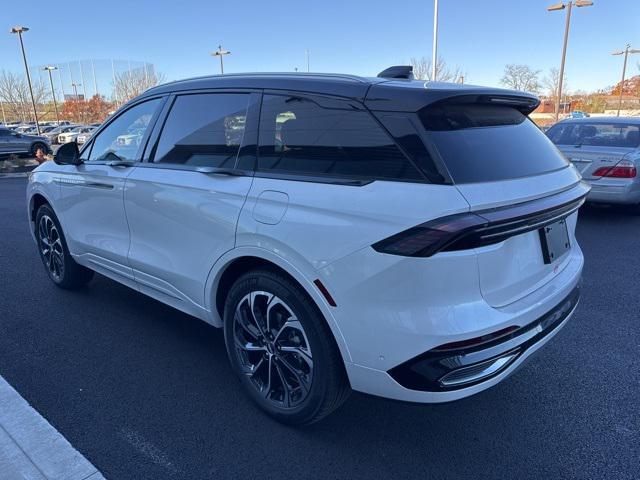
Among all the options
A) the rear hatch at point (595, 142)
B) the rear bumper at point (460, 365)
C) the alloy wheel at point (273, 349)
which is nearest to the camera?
the rear bumper at point (460, 365)

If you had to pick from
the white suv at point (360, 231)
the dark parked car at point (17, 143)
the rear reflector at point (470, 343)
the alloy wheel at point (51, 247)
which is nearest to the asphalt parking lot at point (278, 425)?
the white suv at point (360, 231)

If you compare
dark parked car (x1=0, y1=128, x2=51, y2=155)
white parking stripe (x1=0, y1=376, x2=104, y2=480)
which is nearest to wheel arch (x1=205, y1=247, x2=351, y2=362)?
white parking stripe (x1=0, y1=376, x2=104, y2=480)

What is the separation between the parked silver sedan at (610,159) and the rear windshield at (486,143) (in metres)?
5.13

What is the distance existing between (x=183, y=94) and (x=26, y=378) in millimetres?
2096

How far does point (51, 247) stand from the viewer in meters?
4.65

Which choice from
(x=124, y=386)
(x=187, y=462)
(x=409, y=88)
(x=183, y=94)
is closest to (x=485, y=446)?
(x=187, y=462)

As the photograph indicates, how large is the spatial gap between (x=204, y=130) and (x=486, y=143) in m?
1.66

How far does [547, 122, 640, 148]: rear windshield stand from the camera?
7.34m

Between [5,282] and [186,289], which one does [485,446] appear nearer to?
[186,289]

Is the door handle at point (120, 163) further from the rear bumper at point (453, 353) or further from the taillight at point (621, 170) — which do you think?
the taillight at point (621, 170)

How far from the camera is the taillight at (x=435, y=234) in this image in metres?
1.86

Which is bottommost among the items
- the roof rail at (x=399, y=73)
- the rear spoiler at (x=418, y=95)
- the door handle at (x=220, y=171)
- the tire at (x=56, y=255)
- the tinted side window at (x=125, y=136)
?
the tire at (x=56, y=255)

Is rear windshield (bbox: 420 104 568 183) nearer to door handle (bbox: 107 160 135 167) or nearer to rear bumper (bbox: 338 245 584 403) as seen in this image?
rear bumper (bbox: 338 245 584 403)

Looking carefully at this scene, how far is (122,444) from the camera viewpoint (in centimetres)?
248
